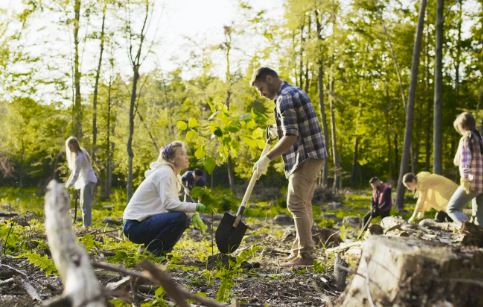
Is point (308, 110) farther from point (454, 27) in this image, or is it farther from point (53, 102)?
point (454, 27)

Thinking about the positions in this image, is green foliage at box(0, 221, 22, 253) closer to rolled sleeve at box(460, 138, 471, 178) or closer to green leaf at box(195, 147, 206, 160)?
green leaf at box(195, 147, 206, 160)

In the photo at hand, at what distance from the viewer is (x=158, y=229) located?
4.91 metres

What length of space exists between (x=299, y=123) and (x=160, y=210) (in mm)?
1609

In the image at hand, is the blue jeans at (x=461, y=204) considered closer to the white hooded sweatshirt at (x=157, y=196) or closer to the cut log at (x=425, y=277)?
the white hooded sweatshirt at (x=157, y=196)

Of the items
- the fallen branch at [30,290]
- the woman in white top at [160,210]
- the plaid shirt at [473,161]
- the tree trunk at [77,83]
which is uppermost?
the tree trunk at [77,83]

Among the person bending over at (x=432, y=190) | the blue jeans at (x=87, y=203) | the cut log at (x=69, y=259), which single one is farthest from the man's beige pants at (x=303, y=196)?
the blue jeans at (x=87, y=203)

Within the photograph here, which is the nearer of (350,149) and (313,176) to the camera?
(313,176)

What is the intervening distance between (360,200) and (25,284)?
19162mm

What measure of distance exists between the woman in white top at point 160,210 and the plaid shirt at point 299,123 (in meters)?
1.07

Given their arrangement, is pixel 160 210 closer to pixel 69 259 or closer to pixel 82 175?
pixel 69 259

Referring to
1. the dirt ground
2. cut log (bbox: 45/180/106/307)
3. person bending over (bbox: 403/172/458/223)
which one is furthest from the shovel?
person bending over (bbox: 403/172/458/223)

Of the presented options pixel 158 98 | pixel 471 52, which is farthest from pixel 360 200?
pixel 158 98

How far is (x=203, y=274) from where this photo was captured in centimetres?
402

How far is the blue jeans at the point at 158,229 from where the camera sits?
193 inches
